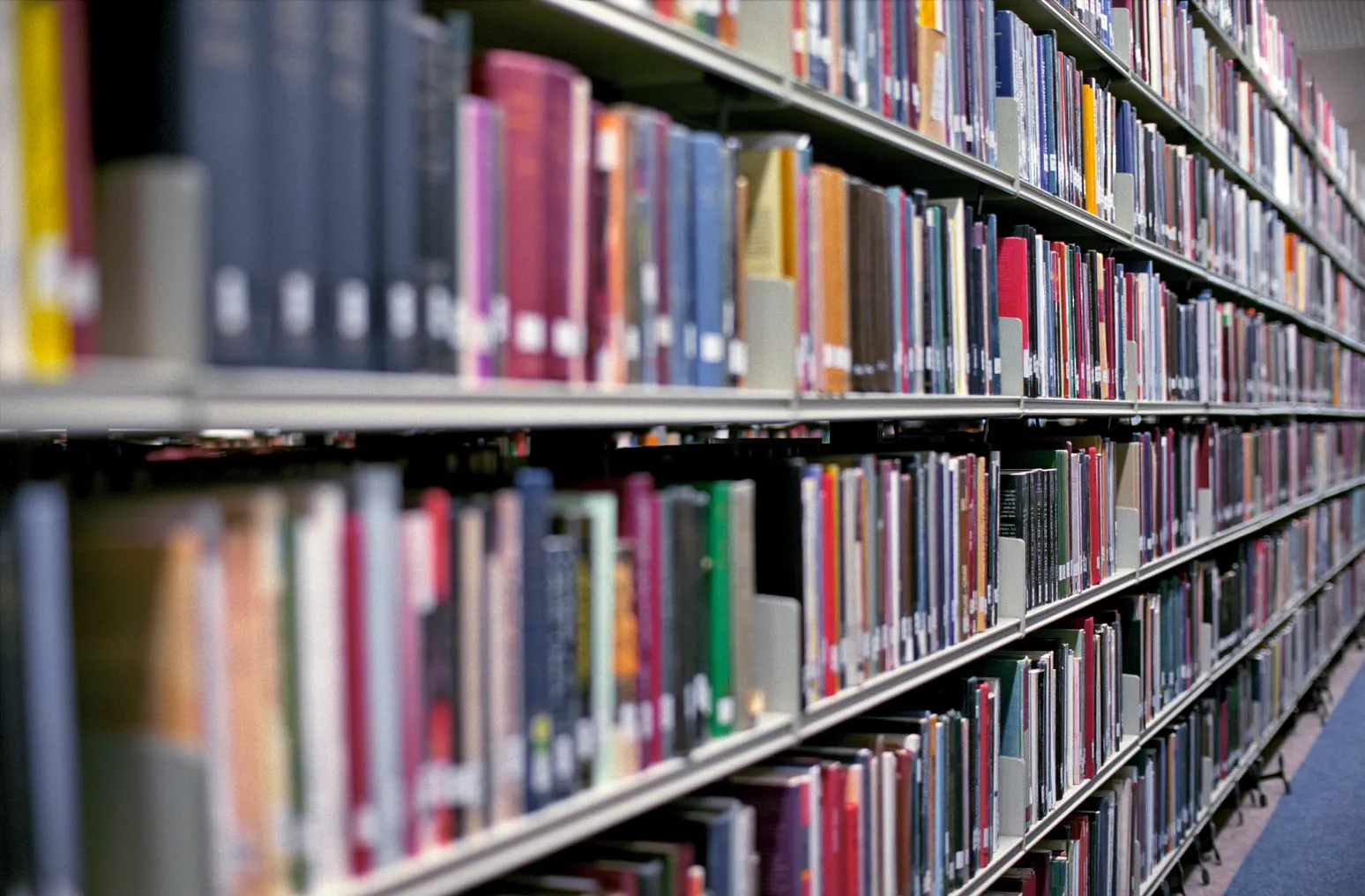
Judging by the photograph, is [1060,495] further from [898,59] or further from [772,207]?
[772,207]

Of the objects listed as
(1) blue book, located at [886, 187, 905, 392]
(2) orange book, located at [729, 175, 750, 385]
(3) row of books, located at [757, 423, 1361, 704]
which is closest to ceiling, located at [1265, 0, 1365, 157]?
(3) row of books, located at [757, 423, 1361, 704]

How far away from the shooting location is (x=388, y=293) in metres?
0.99

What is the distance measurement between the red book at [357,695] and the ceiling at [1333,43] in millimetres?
6374

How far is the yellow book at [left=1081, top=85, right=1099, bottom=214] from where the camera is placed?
9.29 ft

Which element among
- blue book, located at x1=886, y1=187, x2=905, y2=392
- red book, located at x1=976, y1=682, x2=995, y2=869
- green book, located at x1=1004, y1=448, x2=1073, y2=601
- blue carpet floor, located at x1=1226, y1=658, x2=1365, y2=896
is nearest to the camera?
blue book, located at x1=886, y1=187, x2=905, y2=392

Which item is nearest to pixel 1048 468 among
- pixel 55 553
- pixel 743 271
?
pixel 743 271

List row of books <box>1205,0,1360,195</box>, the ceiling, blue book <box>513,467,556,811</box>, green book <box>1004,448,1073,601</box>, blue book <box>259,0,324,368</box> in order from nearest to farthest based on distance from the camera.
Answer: blue book <box>259,0,324,368</box> → blue book <box>513,467,556,811</box> → green book <box>1004,448,1073,601</box> → row of books <box>1205,0,1360,195</box> → the ceiling

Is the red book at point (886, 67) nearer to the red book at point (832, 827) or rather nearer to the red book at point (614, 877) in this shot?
the red book at point (832, 827)

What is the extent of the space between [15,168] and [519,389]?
0.43m

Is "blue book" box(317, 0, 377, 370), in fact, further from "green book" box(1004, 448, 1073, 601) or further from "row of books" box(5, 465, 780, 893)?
"green book" box(1004, 448, 1073, 601)

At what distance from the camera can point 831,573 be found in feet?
5.41

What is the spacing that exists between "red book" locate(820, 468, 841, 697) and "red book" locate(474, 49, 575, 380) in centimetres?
58

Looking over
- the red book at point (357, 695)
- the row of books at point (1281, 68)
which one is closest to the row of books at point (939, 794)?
the red book at point (357, 695)

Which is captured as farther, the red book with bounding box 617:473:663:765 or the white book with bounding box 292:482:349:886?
the red book with bounding box 617:473:663:765
